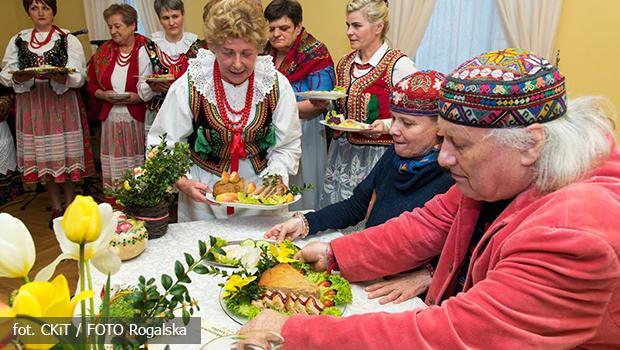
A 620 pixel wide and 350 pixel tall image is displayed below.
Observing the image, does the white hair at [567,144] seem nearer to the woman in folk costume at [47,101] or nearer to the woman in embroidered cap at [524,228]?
the woman in embroidered cap at [524,228]

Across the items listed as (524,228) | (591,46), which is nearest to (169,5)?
(591,46)

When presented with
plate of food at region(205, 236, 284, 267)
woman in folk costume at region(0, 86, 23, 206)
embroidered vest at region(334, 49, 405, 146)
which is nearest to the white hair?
plate of food at region(205, 236, 284, 267)

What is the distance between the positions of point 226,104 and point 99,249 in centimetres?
158

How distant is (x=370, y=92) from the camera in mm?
3033

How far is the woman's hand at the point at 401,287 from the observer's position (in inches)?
54.5

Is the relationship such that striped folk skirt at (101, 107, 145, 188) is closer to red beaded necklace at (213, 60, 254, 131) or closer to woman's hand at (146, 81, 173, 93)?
woman's hand at (146, 81, 173, 93)

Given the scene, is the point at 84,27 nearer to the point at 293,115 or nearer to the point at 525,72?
the point at 293,115

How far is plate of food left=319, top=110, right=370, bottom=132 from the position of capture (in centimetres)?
286

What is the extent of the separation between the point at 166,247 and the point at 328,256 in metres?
0.55

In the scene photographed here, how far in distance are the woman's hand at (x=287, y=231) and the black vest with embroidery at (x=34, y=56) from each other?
3472 mm

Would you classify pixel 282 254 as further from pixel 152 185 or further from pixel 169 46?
pixel 169 46

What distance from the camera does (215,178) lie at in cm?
223

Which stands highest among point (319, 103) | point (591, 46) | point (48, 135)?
point (591, 46)

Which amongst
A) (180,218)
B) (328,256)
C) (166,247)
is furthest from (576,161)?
(180,218)
